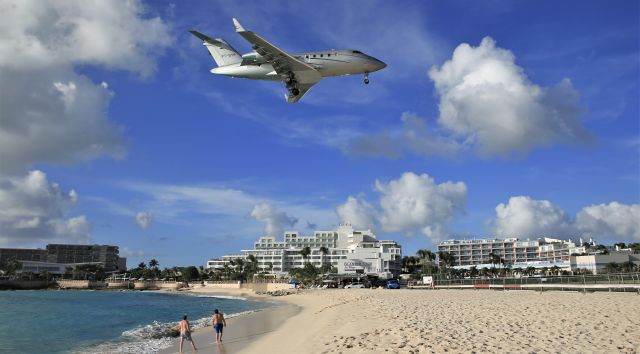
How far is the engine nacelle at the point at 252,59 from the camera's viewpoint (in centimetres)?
3222

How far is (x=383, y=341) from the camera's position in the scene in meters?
16.5

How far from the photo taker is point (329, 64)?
107ft

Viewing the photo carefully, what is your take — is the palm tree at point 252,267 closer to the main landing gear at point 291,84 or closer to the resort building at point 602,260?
the resort building at point 602,260

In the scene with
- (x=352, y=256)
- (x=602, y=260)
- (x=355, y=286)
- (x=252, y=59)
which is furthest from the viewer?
(x=352, y=256)

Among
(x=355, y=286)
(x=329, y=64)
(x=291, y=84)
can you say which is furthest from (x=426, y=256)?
(x=329, y=64)

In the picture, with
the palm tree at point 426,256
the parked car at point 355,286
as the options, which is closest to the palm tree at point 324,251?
the palm tree at point 426,256

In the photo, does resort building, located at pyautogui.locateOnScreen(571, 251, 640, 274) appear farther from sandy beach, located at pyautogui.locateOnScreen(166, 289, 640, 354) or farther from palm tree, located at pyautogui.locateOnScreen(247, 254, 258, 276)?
sandy beach, located at pyautogui.locateOnScreen(166, 289, 640, 354)

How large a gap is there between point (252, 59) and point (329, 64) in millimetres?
5430

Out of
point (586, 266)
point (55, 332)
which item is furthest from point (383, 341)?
point (586, 266)

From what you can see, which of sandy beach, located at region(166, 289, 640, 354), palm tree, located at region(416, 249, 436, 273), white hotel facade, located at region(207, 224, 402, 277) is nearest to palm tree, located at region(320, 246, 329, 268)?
white hotel facade, located at region(207, 224, 402, 277)

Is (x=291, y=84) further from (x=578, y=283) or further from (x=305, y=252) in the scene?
(x=305, y=252)

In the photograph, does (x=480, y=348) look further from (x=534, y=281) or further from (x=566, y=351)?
(x=534, y=281)

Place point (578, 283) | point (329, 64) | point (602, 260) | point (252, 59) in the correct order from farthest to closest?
point (602, 260) → point (578, 283) → point (252, 59) → point (329, 64)

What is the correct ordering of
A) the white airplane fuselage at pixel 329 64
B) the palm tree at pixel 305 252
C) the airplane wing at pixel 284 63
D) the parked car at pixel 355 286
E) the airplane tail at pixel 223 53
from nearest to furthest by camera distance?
1. the airplane wing at pixel 284 63
2. the white airplane fuselage at pixel 329 64
3. the airplane tail at pixel 223 53
4. the parked car at pixel 355 286
5. the palm tree at pixel 305 252
